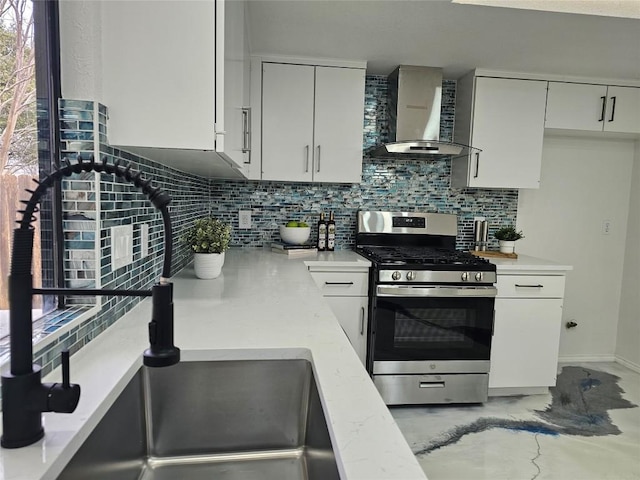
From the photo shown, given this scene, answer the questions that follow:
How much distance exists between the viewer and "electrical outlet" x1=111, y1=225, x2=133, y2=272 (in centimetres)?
106

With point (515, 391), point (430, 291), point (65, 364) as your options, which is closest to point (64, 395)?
point (65, 364)

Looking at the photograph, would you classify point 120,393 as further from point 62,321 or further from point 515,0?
point 515,0

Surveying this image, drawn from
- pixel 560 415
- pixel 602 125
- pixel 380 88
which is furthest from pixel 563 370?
pixel 380 88

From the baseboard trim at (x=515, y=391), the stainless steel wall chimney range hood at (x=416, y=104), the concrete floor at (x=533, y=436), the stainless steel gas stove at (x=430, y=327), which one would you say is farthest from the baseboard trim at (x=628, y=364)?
the stainless steel wall chimney range hood at (x=416, y=104)

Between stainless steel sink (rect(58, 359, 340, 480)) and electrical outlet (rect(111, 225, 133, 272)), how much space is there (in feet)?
1.09

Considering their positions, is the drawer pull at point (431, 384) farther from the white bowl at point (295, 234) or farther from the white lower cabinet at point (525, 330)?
the white bowl at point (295, 234)

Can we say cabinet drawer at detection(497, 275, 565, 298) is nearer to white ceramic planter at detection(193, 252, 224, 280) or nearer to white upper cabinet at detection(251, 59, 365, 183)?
white upper cabinet at detection(251, 59, 365, 183)

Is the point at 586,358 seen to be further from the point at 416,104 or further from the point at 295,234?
the point at 295,234

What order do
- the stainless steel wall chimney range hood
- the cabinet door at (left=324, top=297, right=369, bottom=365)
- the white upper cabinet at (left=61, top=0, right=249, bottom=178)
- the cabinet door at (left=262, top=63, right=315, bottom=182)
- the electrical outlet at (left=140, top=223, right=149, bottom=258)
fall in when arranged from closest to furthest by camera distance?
1. the white upper cabinet at (left=61, top=0, right=249, bottom=178)
2. the electrical outlet at (left=140, top=223, right=149, bottom=258)
3. the cabinet door at (left=324, top=297, right=369, bottom=365)
4. the cabinet door at (left=262, top=63, right=315, bottom=182)
5. the stainless steel wall chimney range hood

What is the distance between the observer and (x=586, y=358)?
336cm

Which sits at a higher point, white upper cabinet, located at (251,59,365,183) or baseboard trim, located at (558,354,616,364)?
white upper cabinet, located at (251,59,365,183)

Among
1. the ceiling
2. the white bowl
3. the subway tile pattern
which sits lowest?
the white bowl

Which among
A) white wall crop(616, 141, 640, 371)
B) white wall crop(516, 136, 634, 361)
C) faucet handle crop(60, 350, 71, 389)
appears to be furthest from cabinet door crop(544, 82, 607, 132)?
faucet handle crop(60, 350, 71, 389)

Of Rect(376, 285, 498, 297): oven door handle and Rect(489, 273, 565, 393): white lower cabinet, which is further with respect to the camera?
Rect(489, 273, 565, 393): white lower cabinet
